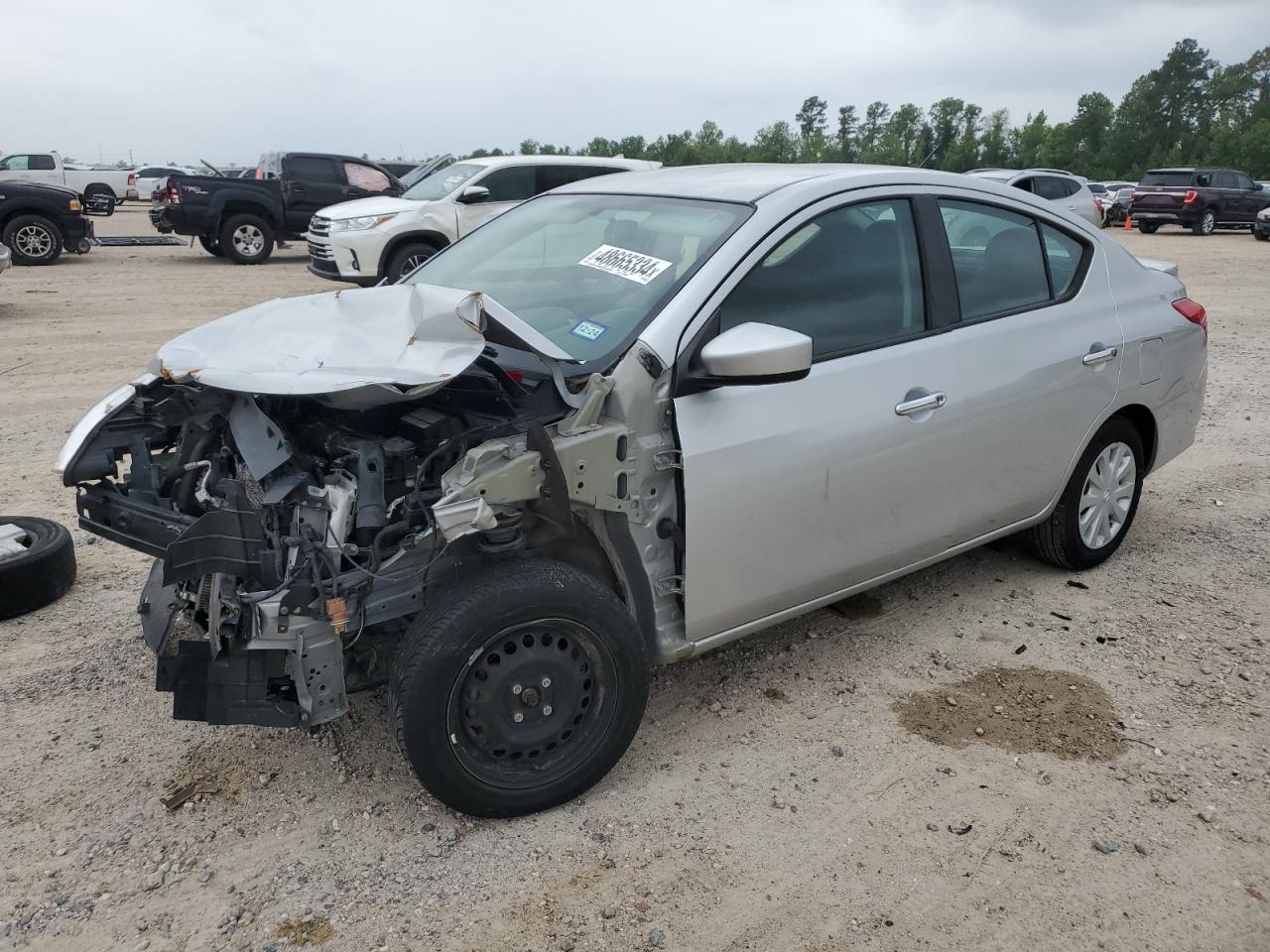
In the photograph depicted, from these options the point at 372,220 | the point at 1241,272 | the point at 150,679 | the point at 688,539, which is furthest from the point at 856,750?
the point at 1241,272

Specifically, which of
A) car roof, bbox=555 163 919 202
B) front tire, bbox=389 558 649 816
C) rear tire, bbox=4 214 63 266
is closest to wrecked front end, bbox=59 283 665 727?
front tire, bbox=389 558 649 816

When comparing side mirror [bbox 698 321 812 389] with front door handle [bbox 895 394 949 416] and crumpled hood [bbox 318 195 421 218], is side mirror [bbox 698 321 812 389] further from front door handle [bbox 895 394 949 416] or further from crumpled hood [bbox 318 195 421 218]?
crumpled hood [bbox 318 195 421 218]

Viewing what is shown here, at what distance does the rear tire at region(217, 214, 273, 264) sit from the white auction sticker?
1529 cm

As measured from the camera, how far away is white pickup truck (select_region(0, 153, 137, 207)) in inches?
1006

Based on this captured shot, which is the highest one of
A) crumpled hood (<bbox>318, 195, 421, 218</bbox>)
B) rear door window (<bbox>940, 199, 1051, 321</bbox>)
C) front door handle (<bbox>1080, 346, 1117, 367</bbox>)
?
crumpled hood (<bbox>318, 195, 421, 218</bbox>)

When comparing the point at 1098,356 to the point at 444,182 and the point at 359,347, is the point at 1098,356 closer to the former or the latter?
the point at 359,347

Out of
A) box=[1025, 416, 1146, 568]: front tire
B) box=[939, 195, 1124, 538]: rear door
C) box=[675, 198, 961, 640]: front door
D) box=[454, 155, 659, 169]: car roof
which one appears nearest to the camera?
box=[675, 198, 961, 640]: front door

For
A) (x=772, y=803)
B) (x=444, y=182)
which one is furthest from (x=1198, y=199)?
(x=772, y=803)

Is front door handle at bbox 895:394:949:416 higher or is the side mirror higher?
the side mirror

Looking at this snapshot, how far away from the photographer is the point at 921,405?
11.2 feet

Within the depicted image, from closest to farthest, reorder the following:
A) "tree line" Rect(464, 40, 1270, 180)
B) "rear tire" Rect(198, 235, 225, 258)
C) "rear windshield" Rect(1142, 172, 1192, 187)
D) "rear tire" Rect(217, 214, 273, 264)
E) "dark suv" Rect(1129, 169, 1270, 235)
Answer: "rear tire" Rect(217, 214, 273, 264)
"rear tire" Rect(198, 235, 225, 258)
"dark suv" Rect(1129, 169, 1270, 235)
"rear windshield" Rect(1142, 172, 1192, 187)
"tree line" Rect(464, 40, 1270, 180)

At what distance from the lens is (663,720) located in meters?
3.38

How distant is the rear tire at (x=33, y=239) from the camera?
1505 centimetres

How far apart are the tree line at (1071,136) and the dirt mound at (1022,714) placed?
50.1m
